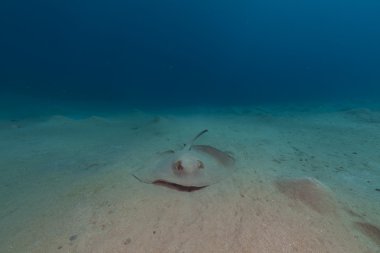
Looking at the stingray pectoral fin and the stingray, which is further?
the stingray pectoral fin

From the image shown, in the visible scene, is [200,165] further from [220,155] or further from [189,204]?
[220,155]

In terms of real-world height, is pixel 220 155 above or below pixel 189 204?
above

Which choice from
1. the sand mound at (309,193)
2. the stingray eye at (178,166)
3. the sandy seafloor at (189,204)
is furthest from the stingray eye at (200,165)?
the sand mound at (309,193)

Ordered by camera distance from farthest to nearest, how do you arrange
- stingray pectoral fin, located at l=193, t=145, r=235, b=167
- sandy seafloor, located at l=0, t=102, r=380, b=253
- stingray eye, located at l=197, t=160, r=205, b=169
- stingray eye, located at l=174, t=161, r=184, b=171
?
1. stingray pectoral fin, located at l=193, t=145, r=235, b=167
2. stingray eye, located at l=197, t=160, r=205, b=169
3. stingray eye, located at l=174, t=161, r=184, b=171
4. sandy seafloor, located at l=0, t=102, r=380, b=253

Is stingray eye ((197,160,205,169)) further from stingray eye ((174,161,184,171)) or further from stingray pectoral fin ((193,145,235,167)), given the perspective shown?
stingray pectoral fin ((193,145,235,167))

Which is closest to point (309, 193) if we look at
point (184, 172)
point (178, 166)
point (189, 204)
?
point (189, 204)

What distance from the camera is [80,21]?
131ft

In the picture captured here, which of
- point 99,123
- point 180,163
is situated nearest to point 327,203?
point 180,163

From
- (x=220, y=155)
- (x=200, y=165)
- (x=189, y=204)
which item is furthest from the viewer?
(x=220, y=155)

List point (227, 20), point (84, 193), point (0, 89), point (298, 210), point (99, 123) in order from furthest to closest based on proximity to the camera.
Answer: point (227, 20) < point (0, 89) < point (99, 123) < point (84, 193) < point (298, 210)

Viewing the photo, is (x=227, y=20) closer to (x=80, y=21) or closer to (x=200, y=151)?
(x=80, y=21)

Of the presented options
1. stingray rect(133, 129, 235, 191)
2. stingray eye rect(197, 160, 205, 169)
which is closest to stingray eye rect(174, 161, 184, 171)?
stingray rect(133, 129, 235, 191)

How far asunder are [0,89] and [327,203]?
26.2 meters

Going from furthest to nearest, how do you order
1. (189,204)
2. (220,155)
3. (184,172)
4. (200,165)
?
(220,155) < (200,165) < (184,172) < (189,204)
